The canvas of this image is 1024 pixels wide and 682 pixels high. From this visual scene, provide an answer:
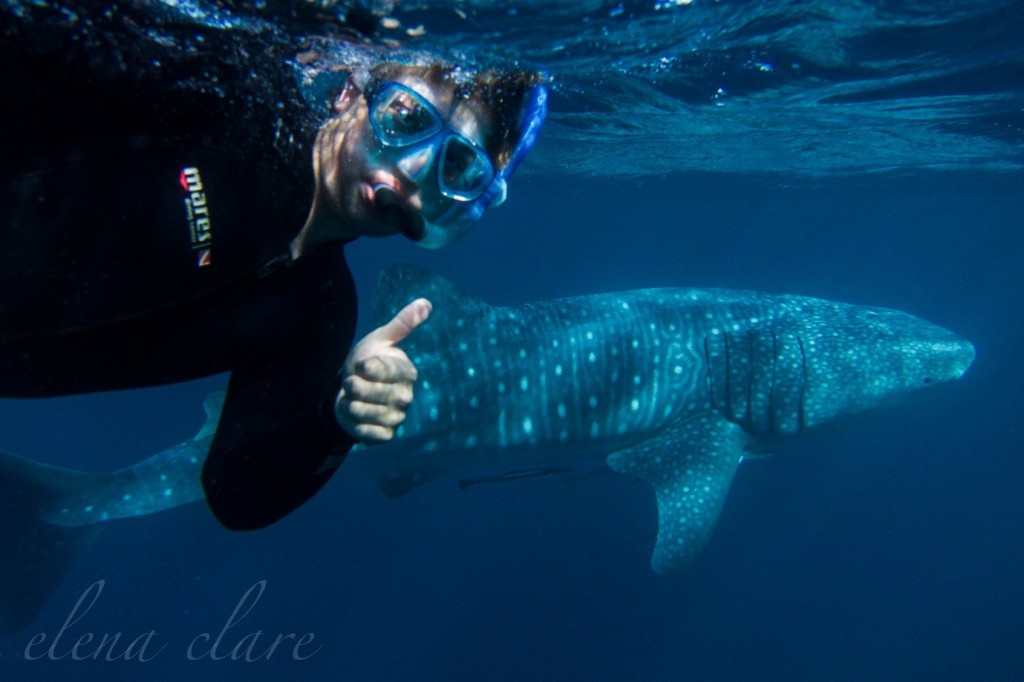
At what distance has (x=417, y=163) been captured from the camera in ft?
7.20

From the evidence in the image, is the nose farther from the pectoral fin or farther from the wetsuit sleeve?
the pectoral fin

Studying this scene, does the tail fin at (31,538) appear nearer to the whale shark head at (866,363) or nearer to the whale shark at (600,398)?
the whale shark at (600,398)

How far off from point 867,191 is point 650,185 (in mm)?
8940

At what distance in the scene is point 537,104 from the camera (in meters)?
2.68

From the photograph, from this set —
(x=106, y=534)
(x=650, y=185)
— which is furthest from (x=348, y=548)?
(x=650, y=185)

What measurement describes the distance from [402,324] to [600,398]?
17.1 ft

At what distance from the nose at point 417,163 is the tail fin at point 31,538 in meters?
5.42

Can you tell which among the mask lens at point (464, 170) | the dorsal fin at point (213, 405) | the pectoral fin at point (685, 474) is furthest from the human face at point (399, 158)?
the pectoral fin at point (685, 474)

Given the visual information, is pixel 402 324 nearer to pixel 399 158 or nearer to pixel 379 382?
pixel 379 382

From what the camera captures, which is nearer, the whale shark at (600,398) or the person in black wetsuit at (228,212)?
the person in black wetsuit at (228,212)

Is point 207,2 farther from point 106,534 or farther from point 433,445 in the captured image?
point 106,534

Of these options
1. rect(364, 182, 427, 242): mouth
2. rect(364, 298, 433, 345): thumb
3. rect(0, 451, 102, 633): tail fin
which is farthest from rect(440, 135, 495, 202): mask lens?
rect(0, 451, 102, 633): tail fin

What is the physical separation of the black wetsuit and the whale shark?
3593mm

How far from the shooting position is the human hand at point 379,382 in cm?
204
